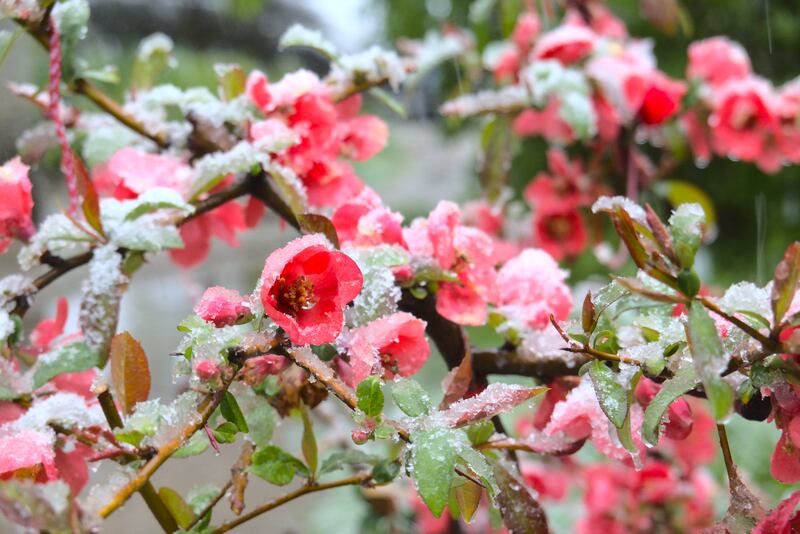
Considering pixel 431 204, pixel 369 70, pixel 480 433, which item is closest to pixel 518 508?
pixel 480 433

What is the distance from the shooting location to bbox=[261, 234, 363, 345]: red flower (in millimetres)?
230

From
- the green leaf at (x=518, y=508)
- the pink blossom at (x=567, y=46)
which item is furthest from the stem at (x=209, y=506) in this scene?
the pink blossom at (x=567, y=46)

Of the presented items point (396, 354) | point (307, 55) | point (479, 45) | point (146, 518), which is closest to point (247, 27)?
point (307, 55)

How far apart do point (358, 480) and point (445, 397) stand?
0.05 m

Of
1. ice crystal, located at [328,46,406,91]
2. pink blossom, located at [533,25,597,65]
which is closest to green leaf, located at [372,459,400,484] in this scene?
ice crystal, located at [328,46,406,91]

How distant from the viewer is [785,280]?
21 centimetres

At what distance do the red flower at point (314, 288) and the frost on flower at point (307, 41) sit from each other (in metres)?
0.19

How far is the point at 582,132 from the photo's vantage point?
527 mm

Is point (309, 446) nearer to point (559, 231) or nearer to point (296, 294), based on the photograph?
point (296, 294)

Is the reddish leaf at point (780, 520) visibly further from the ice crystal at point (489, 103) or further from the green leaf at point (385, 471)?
the ice crystal at point (489, 103)

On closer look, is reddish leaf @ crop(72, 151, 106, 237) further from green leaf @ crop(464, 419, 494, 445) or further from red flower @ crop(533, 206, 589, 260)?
red flower @ crop(533, 206, 589, 260)

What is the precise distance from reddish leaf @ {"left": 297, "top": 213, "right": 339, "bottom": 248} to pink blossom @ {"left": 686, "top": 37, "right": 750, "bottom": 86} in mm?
488

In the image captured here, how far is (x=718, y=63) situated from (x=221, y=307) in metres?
0.56

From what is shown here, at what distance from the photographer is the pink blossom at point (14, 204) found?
322 millimetres
